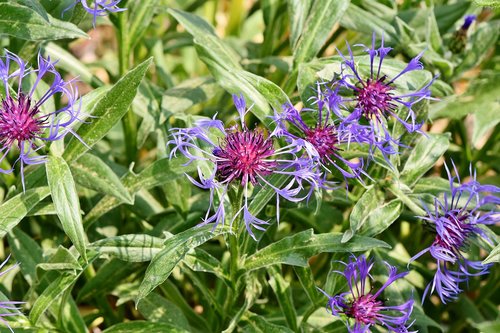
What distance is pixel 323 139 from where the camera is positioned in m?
1.64

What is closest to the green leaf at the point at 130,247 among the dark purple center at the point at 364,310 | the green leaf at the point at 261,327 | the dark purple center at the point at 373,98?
the green leaf at the point at 261,327

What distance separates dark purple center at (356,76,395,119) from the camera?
5.64 ft

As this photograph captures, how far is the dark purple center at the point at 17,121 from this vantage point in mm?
1592

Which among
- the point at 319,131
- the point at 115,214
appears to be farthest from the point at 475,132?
the point at 115,214

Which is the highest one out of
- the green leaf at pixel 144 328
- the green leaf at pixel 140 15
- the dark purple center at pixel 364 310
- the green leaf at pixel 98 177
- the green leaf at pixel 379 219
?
the green leaf at pixel 140 15

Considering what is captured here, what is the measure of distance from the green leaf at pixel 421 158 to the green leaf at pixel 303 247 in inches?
11.0

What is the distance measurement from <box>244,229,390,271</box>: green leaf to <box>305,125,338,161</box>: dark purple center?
0.20 metres

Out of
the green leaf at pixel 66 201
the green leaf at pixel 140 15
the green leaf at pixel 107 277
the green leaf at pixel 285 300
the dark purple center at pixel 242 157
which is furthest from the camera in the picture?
the green leaf at pixel 140 15

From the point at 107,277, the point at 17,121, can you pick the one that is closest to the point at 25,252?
the point at 107,277

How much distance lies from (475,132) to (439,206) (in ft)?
1.35

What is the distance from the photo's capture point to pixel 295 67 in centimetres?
206

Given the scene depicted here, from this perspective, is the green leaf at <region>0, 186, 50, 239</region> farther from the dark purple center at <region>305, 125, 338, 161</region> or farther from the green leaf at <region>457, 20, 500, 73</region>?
the green leaf at <region>457, 20, 500, 73</region>

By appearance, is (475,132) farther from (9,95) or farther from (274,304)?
(9,95)

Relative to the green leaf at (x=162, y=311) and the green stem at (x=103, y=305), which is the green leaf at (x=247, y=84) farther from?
the green stem at (x=103, y=305)
